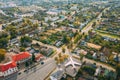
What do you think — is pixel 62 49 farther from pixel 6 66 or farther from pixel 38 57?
pixel 6 66

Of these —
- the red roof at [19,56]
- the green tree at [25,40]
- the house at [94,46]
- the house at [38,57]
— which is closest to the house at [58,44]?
the house at [38,57]

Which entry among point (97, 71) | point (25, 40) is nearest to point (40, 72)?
point (97, 71)

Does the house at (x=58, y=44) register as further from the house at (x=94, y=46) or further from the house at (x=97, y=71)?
the house at (x=97, y=71)

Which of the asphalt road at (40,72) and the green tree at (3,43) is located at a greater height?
the green tree at (3,43)

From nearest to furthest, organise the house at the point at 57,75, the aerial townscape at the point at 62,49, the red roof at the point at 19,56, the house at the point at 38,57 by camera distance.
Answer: the house at the point at 57,75, the aerial townscape at the point at 62,49, the red roof at the point at 19,56, the house at the point at 38,57

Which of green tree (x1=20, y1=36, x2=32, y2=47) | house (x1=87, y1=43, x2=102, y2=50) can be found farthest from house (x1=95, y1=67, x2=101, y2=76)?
green tree (x1=20, y1=36, x2=32, y2=47)

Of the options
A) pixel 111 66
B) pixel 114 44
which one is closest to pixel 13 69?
pixel 111 66

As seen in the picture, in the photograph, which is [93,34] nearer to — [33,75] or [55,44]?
[55,44]

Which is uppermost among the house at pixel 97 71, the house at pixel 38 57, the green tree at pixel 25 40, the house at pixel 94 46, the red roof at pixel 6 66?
the green tree at pixel 25 40

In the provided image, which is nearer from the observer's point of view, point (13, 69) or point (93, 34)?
point (13, 69)

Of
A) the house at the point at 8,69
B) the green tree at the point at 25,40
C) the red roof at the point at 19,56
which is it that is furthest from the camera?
the green tree at the point at 25,40
